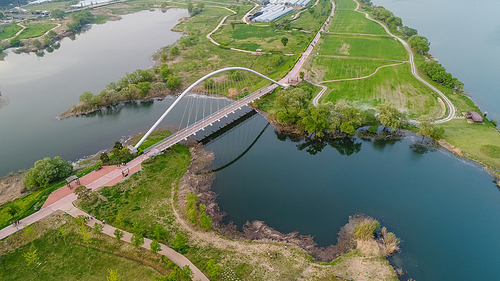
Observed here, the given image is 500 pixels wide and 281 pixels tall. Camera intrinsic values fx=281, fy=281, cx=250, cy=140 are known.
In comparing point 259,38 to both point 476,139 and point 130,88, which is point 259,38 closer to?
point 130,88

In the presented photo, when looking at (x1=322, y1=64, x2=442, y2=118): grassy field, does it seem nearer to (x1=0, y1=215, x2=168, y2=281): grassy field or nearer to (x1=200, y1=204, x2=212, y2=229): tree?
(x1=200, y1=204, x2=212, y2=229): tree

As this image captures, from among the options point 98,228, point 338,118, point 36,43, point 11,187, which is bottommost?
point 11,187

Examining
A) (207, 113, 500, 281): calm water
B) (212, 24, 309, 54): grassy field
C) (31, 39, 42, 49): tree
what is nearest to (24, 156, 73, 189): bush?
(207, 113, 500, 281): calm water

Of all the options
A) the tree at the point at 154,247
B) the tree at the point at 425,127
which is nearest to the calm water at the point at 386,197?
the tree at the point at 425,127

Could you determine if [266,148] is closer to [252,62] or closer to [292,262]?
[292,262]

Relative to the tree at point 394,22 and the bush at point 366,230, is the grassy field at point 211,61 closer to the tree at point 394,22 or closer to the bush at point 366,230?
the bush at point 366,230

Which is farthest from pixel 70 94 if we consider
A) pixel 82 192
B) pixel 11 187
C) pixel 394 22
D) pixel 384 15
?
pixel 384 15

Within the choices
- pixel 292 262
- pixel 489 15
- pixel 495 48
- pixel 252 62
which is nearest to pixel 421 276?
pixel 292 262
